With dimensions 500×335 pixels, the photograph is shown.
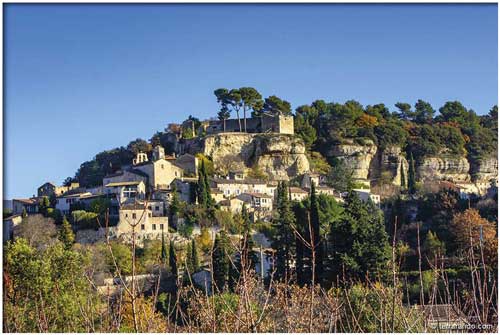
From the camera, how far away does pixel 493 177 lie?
43.1m

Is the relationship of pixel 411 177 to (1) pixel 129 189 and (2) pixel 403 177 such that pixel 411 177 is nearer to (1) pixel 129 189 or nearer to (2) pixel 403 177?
(2) pixel 403 177

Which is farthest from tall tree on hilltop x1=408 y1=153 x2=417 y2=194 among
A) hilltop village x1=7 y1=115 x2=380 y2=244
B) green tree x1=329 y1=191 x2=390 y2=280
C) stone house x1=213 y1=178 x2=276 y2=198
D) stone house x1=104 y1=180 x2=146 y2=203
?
green tree x1=329 y1=191 x2=390 y2=280

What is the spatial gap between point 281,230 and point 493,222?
8.13 meters

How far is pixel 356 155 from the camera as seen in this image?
41375 mm

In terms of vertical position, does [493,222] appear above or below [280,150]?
below

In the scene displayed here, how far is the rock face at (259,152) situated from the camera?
128 feet

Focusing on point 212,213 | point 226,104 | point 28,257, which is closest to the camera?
point 28,257

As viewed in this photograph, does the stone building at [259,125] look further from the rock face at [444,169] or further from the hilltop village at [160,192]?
the rock face at [444,169]

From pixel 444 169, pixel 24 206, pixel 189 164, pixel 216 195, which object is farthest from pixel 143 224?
pixel 444 169

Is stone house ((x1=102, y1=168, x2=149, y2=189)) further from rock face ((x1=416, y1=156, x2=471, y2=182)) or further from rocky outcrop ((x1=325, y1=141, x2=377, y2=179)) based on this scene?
rock face ((x1=416, y1=156, x2=471, y2=182))

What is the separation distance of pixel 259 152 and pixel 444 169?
10365mm

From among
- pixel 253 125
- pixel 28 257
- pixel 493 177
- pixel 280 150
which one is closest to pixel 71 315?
pixel 28 257

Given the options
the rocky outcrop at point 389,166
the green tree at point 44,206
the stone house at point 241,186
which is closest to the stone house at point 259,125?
the rocky outcrop at point 389,166

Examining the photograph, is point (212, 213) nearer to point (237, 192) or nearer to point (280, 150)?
point (237, 192)
